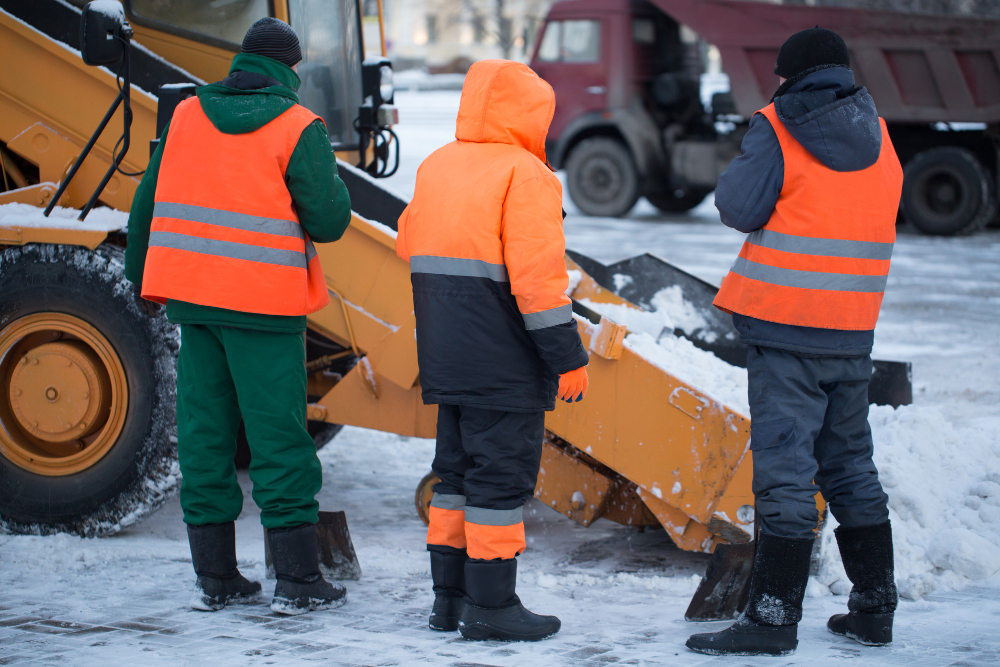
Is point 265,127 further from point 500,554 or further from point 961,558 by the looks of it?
point 961,558

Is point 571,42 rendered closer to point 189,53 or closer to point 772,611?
point 189,53

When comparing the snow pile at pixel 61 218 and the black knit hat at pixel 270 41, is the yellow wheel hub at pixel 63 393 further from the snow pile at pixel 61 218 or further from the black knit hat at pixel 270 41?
the black knit hat at pixel 270 41

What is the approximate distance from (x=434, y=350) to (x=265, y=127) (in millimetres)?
789

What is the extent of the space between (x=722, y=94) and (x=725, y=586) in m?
10.7

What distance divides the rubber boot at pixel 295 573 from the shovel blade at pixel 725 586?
1073mm

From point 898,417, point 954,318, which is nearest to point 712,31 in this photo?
point 954,318

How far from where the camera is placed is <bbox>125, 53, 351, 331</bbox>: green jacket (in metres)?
2.82

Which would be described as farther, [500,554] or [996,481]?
[996,481]

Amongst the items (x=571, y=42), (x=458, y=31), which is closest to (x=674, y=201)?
(x=571, y=42)

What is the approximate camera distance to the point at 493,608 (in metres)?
2.71

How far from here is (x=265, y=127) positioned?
2.82 m

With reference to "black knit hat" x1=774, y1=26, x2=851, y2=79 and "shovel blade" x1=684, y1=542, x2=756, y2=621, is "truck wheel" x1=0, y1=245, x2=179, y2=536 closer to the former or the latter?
"shovel blade" x1=684, y1=542, x2=756, y2=621

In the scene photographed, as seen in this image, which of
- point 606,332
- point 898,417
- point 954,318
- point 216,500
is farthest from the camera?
point 954,318

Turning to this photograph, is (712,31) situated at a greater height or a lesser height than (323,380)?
greater
